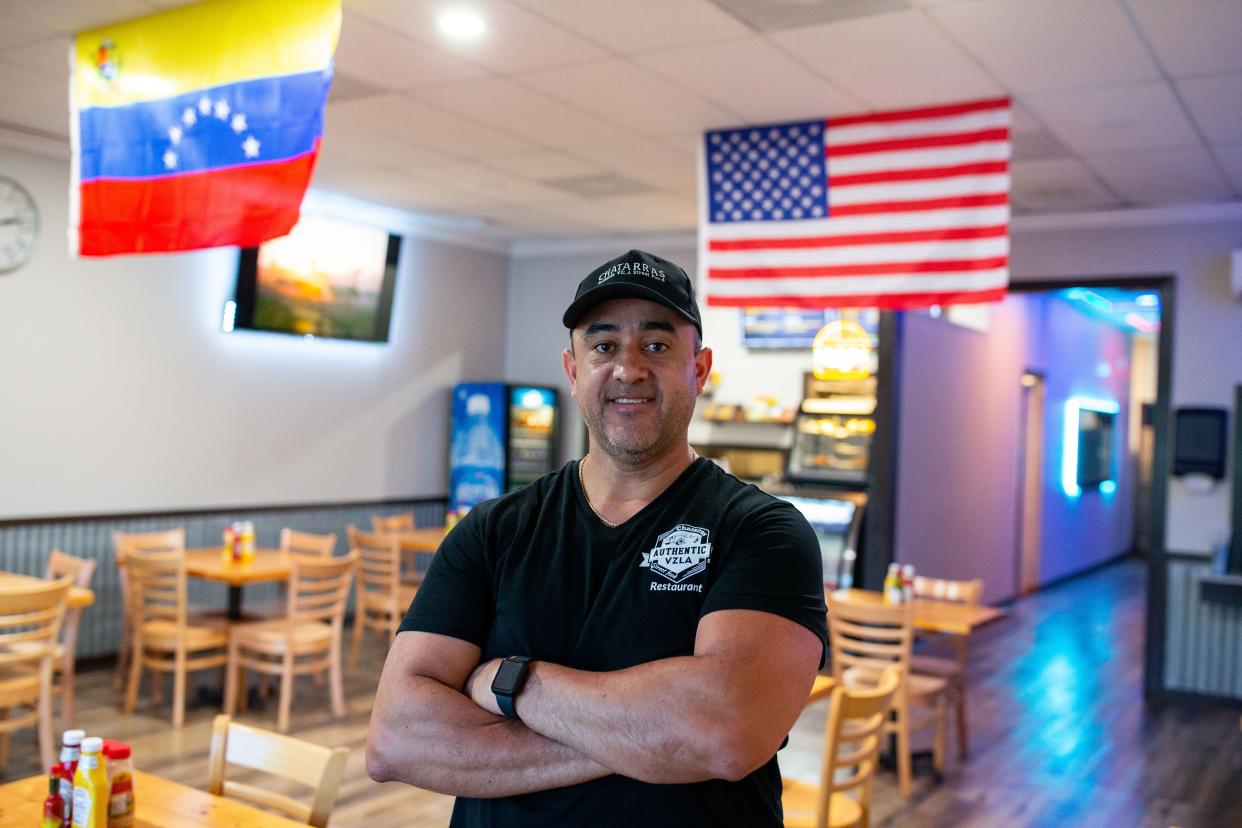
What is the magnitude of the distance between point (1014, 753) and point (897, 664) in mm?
1350

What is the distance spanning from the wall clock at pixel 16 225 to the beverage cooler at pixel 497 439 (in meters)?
3.98

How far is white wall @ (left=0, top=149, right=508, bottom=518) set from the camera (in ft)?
22.7

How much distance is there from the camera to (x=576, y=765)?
1.44m

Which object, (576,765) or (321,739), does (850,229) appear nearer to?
(321,739)

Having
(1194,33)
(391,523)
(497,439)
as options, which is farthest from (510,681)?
(497,439)

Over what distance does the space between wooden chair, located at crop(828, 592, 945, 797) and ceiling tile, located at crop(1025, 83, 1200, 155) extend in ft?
8.47

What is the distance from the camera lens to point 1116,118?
17.9 ft

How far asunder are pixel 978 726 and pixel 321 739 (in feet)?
12.9

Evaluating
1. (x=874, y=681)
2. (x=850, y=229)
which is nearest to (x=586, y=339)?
(x=850, y=229)

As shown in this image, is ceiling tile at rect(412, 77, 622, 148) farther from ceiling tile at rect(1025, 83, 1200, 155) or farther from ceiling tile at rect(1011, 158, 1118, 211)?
ceiling tile at rect(1011, 158, 1118, 211)

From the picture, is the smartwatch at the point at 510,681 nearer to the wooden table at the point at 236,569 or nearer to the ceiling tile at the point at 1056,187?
the wooden table at the point at 236,569

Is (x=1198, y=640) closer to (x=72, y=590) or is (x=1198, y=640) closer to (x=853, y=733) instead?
(x=853, y=733)

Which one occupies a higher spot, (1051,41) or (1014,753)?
(1051,41)

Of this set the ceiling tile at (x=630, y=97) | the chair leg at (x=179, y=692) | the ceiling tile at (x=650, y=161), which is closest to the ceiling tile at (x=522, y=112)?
the ceiling tile at (x=630, y=97)
